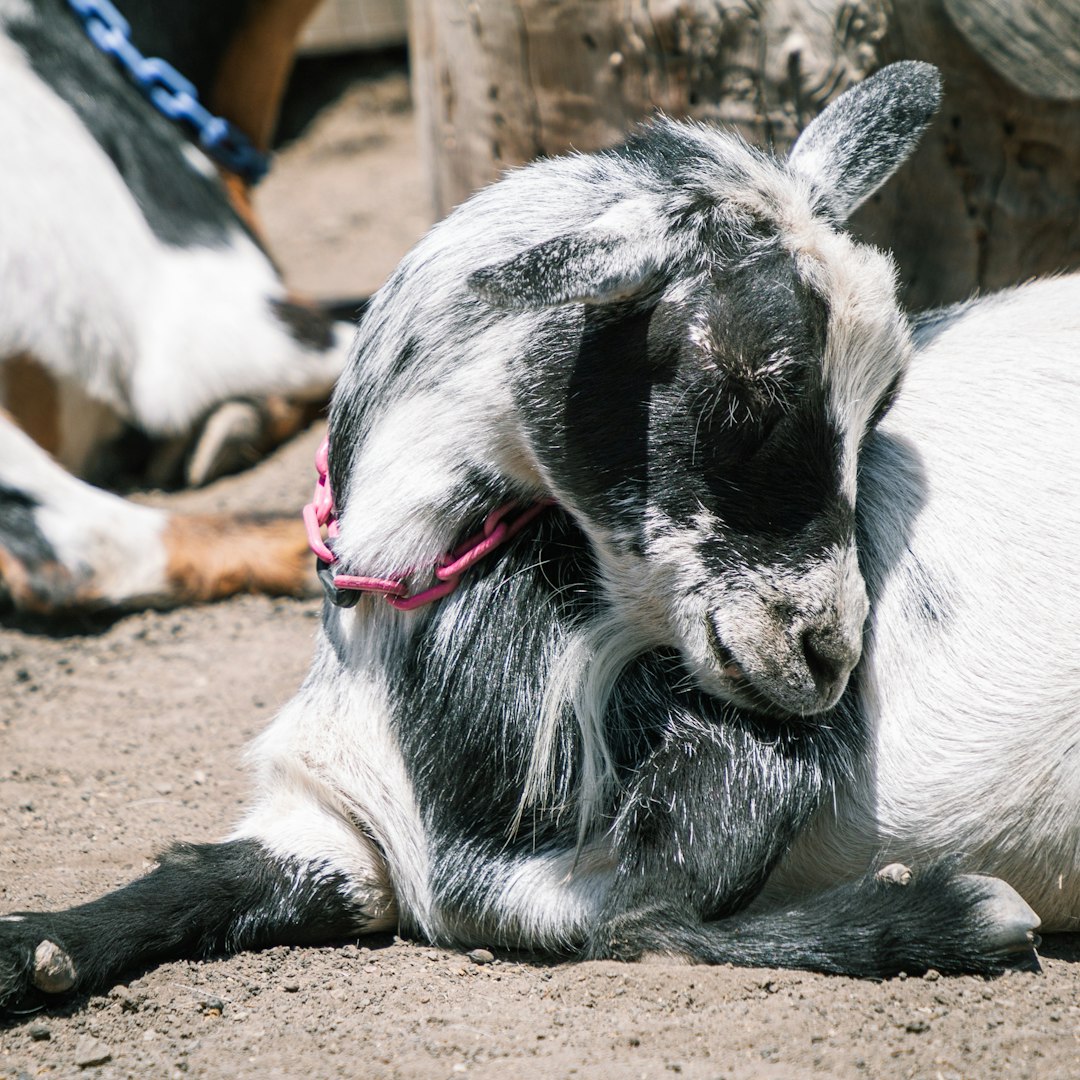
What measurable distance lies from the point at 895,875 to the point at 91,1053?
1192mm

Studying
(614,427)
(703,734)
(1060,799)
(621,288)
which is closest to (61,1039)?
(703,734)

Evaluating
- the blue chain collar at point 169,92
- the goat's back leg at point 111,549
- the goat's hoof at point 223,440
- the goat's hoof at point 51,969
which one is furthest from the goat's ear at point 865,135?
the blue chain collar at point 169,92

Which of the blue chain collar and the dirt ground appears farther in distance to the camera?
the blue chain collar

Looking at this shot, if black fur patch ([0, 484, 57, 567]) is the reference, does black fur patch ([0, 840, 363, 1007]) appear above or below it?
below

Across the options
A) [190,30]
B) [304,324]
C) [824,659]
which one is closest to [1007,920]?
[824,659]

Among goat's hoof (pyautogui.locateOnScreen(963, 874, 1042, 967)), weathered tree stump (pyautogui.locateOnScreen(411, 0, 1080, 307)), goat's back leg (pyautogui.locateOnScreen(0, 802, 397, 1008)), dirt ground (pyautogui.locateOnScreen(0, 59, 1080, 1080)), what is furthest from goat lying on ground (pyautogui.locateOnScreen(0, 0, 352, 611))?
goat's hoof (pyautogui.locateOnScreen(963, 874, 1042, 967))

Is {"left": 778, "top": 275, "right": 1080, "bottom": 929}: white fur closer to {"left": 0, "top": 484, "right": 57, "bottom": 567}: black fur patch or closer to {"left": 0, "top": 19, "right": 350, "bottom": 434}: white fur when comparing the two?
{"left": 0, "top": 484, "right": 57, "bottom": 567}: black fur patch

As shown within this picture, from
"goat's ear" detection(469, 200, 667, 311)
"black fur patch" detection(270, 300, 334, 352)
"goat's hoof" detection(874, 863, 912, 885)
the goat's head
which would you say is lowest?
"goat's hoof" detection(874, 863, 912, 885)

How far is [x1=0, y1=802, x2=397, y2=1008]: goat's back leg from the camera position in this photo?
2.00 m

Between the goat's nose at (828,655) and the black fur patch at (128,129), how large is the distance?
130 inches

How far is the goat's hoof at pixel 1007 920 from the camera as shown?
1.98 metres

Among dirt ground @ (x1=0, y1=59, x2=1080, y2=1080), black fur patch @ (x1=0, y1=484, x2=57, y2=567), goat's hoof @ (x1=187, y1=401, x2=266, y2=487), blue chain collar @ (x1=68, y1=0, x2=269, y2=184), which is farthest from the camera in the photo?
blue chain collar @ (x1=68, y1=0, x2=269, y2=184)

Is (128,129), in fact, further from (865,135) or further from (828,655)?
(828,655)

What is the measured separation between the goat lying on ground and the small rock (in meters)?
1.87
